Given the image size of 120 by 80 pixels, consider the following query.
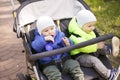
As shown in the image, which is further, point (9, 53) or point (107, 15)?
point (107, 15)

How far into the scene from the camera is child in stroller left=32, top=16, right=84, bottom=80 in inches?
125

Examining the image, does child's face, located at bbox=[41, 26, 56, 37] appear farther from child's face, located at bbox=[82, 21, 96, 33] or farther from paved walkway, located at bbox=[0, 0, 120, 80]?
paved walkway, located at bbox=[0, 0, 120, 80]

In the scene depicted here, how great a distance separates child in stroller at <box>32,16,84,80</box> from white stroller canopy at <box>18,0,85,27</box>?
517 mm

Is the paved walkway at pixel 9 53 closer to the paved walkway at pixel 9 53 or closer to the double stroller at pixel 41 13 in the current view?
the paved walkway at pixel 9 53

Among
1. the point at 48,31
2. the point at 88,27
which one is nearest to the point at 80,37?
the point at 88,27

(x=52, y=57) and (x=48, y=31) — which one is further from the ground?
(x=48, y=31)

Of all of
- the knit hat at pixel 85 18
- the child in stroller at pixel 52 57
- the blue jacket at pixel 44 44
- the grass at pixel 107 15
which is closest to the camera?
the child in stroller at pixel 52 57

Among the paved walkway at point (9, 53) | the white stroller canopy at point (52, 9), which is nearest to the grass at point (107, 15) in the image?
the paved walkway at point (9, 53)

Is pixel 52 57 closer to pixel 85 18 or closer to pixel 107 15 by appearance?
pixel 85 18

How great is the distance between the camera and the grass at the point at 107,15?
578 centimetres

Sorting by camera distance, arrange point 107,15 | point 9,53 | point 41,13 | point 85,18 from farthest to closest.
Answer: point 107,15, point 9,53, point 41,13, point 85,18

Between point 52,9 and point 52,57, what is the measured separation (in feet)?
3.05

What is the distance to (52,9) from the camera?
13.1ft

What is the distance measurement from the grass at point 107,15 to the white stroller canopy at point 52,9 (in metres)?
1.22
